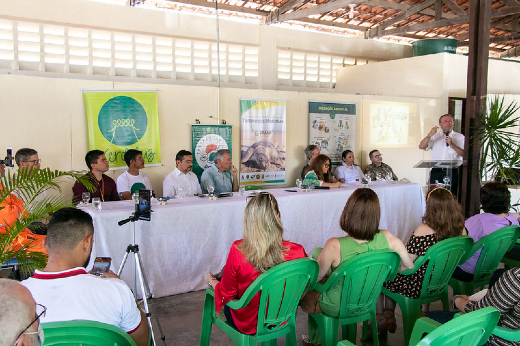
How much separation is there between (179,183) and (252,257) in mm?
3250

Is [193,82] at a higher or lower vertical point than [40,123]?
higher

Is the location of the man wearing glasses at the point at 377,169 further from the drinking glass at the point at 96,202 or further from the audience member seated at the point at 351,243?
the drinking glass at the point at 96,202

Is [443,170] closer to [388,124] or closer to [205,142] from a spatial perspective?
[388,124]

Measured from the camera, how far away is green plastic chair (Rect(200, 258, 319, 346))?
2139 millimetres

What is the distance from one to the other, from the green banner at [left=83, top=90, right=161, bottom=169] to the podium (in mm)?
3995

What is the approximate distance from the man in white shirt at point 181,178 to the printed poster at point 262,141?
1.34 m

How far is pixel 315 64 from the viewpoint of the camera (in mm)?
8883

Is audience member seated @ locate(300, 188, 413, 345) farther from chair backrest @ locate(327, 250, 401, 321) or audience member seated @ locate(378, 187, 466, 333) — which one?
audience member seated @ locate(378, 187, 466, 333)

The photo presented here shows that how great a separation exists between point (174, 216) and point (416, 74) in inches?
246

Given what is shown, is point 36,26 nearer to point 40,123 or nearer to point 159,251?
point 40,123

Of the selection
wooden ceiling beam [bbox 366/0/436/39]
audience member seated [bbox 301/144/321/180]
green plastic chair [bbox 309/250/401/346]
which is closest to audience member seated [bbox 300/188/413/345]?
green plastic chair [bbox 309/250/401/346]

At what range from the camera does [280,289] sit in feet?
7.25

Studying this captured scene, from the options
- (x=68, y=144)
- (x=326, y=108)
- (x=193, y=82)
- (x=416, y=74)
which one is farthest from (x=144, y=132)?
(x=416, y=74)

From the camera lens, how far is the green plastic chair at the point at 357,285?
2.36 metres
